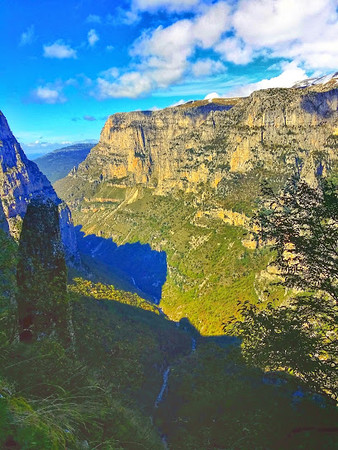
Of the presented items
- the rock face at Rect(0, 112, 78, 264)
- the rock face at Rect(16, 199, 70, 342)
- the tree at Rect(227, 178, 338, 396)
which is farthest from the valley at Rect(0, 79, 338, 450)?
the rock face at Rect(0, 112, 78, 264)

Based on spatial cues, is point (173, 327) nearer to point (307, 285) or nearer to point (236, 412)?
point (236, 412)

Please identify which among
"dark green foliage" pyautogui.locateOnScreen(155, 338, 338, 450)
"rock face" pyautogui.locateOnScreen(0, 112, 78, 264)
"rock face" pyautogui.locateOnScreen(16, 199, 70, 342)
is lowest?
"dark green foliage" pyautogui.locateOnScreen(155, 338, 338, 450)

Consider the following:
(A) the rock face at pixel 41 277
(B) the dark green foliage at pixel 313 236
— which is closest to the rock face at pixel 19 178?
(A) the rock face at pixel 41 277

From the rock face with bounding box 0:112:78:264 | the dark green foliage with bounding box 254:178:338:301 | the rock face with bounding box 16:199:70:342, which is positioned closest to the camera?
the dark green foliage with bounding box 254:178:338:301

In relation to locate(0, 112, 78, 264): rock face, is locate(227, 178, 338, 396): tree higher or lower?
lower

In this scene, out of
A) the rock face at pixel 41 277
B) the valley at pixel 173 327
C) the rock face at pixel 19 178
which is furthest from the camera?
the rock face at pixel 19 178

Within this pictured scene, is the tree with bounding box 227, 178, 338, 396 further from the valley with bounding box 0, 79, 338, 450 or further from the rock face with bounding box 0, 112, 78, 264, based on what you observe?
the rock face with bounding box 0, 112, 78, 264

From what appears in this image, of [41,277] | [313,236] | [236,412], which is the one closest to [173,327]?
[236,412]

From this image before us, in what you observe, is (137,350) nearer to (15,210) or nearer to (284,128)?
(15,210)

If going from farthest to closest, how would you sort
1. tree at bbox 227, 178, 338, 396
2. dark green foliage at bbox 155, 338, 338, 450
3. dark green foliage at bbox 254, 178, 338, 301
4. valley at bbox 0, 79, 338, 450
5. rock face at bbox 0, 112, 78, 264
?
rock face at bbox 0, 112, 78, 264 → dark green foliage at bbox 155, 338, 338, 450 → tree at bbox 227, 178, 338, 396 → dark green foliage at bbox 254, 178, 338, 301 → valley at bbox 0, 79, 338, 450

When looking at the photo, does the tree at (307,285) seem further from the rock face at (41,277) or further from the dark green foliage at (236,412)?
the rock face at (41,277)

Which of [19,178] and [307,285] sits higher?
[19,178]
